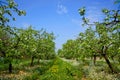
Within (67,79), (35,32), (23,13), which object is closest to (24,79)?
(67,79)

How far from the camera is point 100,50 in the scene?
93.4ft

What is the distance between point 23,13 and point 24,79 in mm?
11419

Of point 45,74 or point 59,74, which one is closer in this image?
point 59,74

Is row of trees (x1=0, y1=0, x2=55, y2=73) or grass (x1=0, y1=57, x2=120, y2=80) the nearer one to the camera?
row of trees (x1=0, y1=0, x2=55, y2=73)

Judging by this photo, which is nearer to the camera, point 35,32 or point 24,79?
point 24,79

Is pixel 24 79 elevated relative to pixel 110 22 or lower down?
lower down

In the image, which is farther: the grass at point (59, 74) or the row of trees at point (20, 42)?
the grass at point (59, 74)

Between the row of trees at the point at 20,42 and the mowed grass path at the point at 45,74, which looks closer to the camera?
the row of trees at the point at 20,42

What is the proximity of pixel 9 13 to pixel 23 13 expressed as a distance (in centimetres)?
118

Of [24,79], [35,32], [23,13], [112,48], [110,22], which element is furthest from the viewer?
[35,32]

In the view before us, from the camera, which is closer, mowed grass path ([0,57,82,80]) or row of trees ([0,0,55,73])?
row of trees ([0,0,55,73])

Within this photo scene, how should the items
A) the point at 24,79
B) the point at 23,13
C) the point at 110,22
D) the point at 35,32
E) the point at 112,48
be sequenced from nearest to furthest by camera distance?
1. the point at 110,22
2. the point at 23,13
3. the point at 24,79
4. the point at 112,48
5. the point at 35,32

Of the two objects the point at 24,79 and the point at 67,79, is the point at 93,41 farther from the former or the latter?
the point at 24,79

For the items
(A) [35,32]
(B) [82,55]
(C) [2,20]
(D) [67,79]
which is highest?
(A) [35,32]
